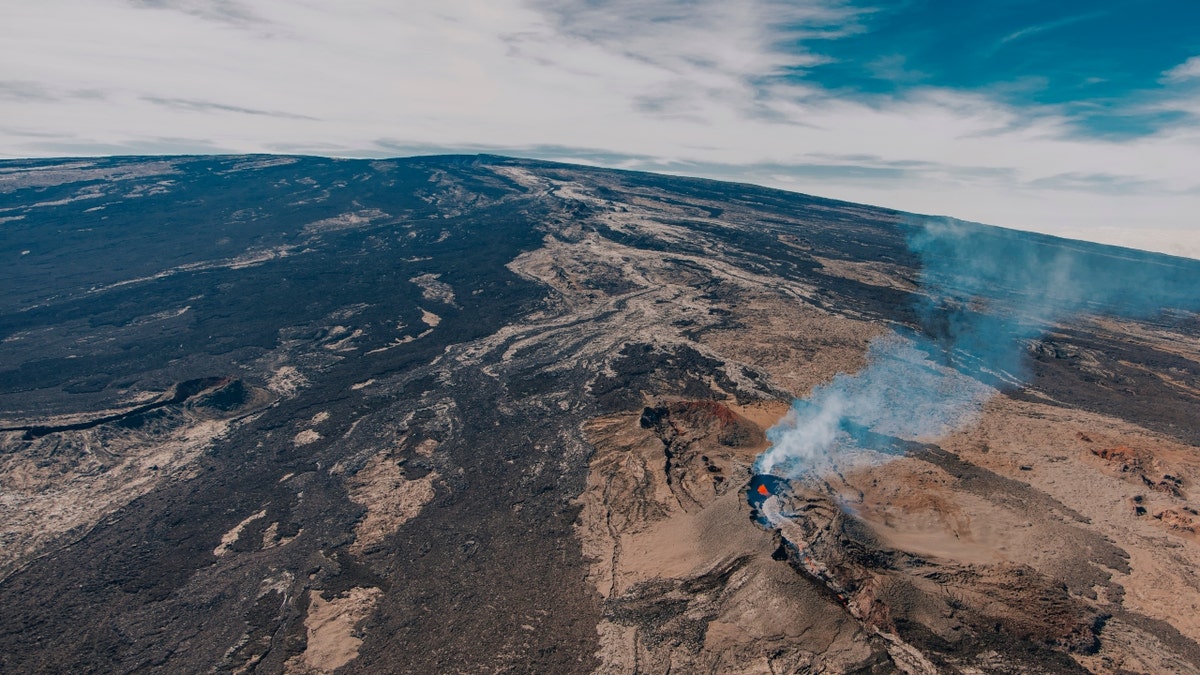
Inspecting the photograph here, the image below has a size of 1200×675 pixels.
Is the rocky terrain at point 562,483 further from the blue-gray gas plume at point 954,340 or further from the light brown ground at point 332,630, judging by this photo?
the blue-gray gas plume at point 954,340

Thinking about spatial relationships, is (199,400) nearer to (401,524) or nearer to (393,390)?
(393,390)

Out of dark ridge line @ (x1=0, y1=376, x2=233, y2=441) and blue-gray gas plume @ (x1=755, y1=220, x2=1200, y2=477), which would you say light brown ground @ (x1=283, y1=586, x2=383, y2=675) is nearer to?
blue-gray gas plume @ (x1=755, y1=220, x2=1200, y2=477)

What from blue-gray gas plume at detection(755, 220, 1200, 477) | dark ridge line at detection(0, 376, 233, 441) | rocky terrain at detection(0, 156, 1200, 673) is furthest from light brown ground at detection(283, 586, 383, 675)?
dark ridge line at detection(0, 376, 233, 441)

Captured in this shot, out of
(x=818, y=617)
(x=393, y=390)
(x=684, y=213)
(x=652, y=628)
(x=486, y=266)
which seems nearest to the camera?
(x=818, y=617)

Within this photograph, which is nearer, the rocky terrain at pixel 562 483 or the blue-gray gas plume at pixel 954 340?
the rocky terrain at pixel 562 483

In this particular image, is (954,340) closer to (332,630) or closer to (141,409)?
(332,630)

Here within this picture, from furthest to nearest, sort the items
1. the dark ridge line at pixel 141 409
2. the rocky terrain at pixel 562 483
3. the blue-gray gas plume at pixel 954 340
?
the blue-gray gas plume at pixel 954 340
the dark ridge line at pixel 141 409
the rocky terrain at pixel 562 483

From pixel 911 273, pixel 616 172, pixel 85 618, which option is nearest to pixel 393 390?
pixel 85 618

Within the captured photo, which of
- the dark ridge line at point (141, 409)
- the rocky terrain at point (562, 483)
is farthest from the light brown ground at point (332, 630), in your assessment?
the dark ridge line at point (141, 409)
